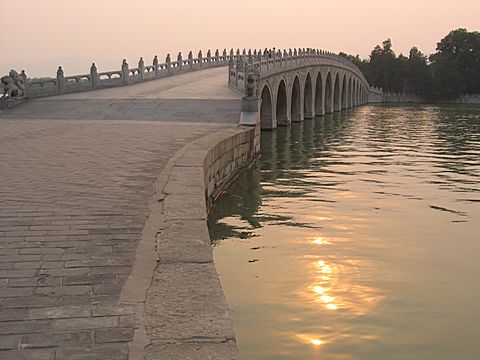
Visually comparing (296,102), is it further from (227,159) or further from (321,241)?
(321,241)

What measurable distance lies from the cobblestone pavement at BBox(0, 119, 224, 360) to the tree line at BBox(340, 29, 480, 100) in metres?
87.7

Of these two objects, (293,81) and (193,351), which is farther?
(293,81)

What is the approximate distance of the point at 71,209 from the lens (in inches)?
272

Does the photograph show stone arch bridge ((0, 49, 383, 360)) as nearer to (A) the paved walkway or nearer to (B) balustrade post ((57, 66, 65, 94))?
(A) the paved walkway

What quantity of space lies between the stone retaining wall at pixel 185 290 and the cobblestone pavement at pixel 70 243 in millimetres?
224

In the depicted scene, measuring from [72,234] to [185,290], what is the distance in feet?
6.47

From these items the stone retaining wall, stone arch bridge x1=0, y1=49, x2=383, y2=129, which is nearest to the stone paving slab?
the stone retaining wall

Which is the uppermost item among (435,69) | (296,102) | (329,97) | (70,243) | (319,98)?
(435,69)

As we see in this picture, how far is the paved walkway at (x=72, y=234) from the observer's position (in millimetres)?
3734

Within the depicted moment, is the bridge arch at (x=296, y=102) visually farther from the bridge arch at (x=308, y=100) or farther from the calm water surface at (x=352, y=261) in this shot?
the calm water surface at (x=352, y=261)

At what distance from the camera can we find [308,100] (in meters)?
43.3

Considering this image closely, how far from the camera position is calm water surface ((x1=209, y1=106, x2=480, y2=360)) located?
583 centimetres

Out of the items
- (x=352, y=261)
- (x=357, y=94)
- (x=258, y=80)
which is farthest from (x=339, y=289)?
(x=357, y=94)

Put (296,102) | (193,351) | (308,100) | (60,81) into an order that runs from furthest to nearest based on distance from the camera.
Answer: (308,100), (296,102), (60,81), (193,351)
